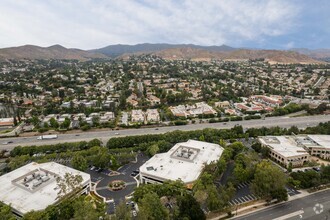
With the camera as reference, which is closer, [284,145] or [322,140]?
[284,145]

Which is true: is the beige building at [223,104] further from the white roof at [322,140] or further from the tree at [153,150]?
the tree at [153,150]

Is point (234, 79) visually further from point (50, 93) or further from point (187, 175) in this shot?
point (187, 175)

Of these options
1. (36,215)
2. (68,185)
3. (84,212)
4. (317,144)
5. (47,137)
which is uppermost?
(84,212)

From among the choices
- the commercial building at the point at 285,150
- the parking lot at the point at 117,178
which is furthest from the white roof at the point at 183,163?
the commercial building at the point at 285,150

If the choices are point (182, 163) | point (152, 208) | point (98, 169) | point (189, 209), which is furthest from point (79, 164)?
point (189, 209)

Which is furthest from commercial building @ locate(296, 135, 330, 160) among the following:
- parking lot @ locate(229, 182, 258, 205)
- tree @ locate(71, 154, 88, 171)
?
tree @ locate(71, 154, 88, 171)

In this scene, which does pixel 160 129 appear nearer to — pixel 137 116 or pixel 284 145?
pixel 137 116
